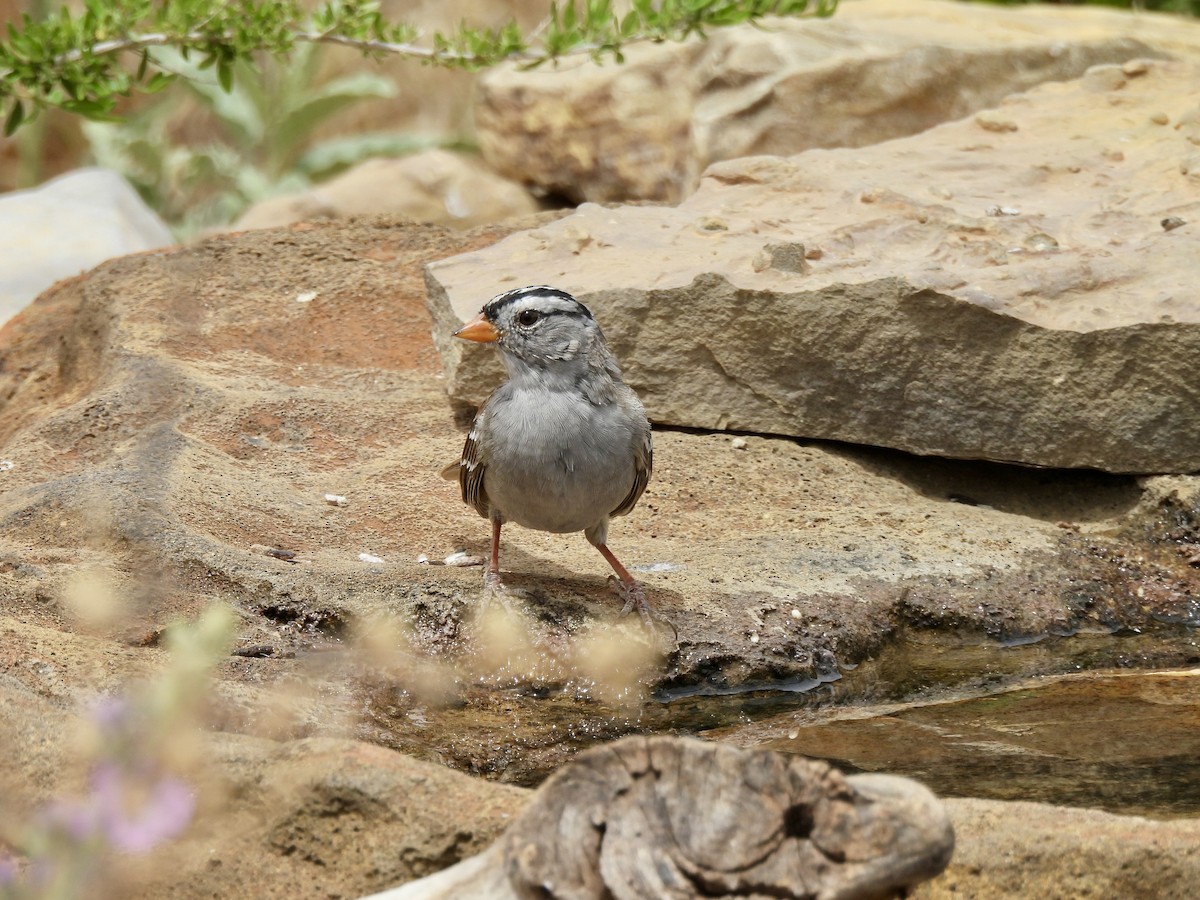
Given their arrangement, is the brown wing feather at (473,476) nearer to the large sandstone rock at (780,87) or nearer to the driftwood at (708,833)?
the driftwood at (708,833)

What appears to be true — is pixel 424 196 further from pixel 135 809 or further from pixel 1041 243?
pixel 135 809

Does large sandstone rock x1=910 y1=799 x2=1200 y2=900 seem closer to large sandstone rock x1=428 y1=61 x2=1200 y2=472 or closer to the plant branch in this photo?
large sandstone rock x1=428 y1=61 x2=1200 y2=472

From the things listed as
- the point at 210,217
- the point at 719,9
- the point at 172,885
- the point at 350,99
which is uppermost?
the point at 719,9

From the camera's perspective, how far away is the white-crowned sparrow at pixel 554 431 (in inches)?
183

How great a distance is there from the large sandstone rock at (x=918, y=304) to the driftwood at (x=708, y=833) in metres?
3.55

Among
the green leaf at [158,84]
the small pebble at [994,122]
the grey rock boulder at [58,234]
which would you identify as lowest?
the grey rock boulder at [58,234]

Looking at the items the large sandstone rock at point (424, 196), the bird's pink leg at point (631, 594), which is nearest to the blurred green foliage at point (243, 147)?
the large sandstone rock at point (424, 196)

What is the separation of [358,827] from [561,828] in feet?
2.27

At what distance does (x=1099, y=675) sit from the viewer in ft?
16.3

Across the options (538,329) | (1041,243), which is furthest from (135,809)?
(1041,243)

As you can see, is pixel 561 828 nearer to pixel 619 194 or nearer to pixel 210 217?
pixel 619 194

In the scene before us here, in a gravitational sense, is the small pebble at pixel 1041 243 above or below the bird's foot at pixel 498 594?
above

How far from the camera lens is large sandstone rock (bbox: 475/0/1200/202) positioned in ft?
30.3

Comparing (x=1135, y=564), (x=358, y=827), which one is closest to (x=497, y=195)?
(x=1135, y=564)
